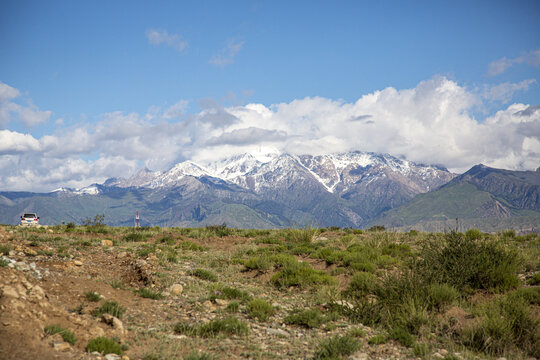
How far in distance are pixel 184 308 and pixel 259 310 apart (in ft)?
8.41

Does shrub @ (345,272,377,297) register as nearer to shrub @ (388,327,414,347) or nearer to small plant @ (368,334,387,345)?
shrub @ (388,327,414,347)

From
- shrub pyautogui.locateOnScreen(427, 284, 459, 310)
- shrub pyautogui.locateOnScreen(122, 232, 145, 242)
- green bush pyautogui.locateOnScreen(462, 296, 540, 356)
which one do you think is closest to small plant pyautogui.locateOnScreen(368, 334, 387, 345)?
green bush pyautogui.locateOnScreen(462, 296, 540, 356)

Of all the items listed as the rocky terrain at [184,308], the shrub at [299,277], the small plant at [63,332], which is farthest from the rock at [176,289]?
the small plant at [63,332]

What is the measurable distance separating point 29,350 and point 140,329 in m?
3.07

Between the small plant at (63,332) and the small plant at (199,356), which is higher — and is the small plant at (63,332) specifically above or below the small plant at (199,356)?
above

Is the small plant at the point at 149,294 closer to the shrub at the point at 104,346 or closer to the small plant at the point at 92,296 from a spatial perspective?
the small plant at the point at 92,296

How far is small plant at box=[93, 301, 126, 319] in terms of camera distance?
9.82 metres

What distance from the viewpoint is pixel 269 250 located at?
22.0 m

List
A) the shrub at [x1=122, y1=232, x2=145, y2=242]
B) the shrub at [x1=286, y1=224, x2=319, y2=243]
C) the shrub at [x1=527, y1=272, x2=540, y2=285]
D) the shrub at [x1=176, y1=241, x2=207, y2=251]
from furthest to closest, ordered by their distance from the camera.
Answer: the shrub at [x1=286, y1=224, x2=319, y2=243]
the shrub at [x1=122, y1=232, x2=145, y2=242]
the shrub at [x1=176, y1=241, x2=207, y2=251]
the shrub at [x1=527, y1=272, x2=540, y2=285]

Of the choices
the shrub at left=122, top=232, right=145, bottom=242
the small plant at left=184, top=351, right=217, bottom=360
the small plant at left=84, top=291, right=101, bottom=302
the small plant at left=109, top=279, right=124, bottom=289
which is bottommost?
the small plant at left=184, top=351, right=217, bottom=360

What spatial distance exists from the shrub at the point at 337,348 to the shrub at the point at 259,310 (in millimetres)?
2562

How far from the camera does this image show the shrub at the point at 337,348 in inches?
336

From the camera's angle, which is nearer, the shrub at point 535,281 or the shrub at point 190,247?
the shrub at point 535,281

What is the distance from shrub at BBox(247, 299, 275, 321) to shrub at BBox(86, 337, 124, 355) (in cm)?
443
